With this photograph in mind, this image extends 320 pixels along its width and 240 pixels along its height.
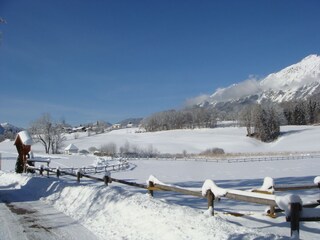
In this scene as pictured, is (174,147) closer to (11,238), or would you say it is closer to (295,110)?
(295,110)

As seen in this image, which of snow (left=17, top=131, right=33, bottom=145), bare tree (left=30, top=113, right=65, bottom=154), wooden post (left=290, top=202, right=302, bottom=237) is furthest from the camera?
bare tree (left=30, top=113, right=65, bottom=154)

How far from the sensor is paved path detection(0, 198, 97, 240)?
902cm

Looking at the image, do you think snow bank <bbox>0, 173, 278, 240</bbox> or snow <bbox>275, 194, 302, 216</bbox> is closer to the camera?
snow <bbox>275, 194, 302, 216</bbox>

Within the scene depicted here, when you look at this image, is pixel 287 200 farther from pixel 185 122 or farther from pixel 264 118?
pixel 185 122

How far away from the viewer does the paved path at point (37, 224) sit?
902 centimetres

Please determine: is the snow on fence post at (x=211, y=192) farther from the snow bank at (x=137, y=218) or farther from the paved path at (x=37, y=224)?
the paved path at (x=37, y=224)

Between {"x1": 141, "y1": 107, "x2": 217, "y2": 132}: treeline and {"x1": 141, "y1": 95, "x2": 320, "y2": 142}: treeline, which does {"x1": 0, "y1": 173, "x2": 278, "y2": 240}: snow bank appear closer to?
{"x1": 141, "y1": 95, "x2": 320, "y2": 142}: treeline

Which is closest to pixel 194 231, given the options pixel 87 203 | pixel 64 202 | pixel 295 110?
pixel 87 203

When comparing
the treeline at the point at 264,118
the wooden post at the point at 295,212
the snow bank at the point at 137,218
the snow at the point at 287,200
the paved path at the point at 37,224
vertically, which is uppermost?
the treeline at the point at 264,118

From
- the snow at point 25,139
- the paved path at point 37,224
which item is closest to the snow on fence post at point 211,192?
the paved path at point 37,224

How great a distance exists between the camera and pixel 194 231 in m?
8.25

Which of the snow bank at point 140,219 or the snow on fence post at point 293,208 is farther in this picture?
the snow bank at point 140,219

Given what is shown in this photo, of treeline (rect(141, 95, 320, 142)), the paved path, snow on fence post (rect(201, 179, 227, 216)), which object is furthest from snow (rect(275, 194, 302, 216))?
treeline (rect(141, 95, 320, 142))

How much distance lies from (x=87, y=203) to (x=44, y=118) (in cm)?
10092
